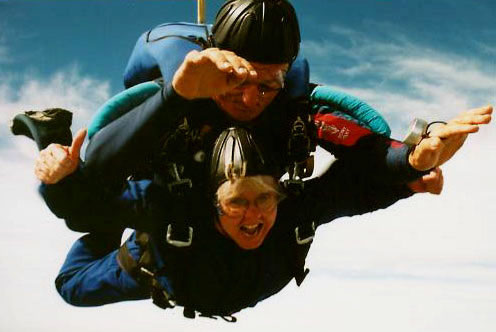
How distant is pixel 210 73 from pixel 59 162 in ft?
1.98

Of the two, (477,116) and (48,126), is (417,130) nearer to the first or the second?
(477,116)

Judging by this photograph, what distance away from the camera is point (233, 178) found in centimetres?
232

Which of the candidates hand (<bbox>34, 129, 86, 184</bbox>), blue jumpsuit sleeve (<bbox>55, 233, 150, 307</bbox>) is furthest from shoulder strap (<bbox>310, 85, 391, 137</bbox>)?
blue jumpsuit sleeve (<bbox>55, 233, 150, 307</bbox>)

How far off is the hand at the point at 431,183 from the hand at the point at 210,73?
0.95 metres

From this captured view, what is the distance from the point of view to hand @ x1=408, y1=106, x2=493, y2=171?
6.68 feet

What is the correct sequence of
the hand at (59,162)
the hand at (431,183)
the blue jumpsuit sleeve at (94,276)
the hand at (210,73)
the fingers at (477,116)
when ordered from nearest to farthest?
the hand at (210,73)
the fingers at (477,116)
the hand at (59,162)
the hand at (431,183)
the blue jumpsuit sleeve at (94,276)

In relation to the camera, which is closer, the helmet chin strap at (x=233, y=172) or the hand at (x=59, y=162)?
the hand at (x=59, y=162)

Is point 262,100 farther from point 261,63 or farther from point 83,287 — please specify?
point 83,287

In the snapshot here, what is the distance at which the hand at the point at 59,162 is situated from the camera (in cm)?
216

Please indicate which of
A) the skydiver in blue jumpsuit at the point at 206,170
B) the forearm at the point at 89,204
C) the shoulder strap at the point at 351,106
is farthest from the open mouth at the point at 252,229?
the shoulder strap at the point at 351,106

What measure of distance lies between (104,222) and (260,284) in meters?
0.61

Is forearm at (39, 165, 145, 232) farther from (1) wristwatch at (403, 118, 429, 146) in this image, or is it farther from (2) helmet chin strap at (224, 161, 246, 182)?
(1) wristwatch at (403, 118, 429, 146)

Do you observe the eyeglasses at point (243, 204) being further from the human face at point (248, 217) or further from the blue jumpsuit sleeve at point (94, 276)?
the blue jumpsuit sleeve at point (94, 276)

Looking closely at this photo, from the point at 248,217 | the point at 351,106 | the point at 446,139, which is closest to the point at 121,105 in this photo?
the point at 248,217
